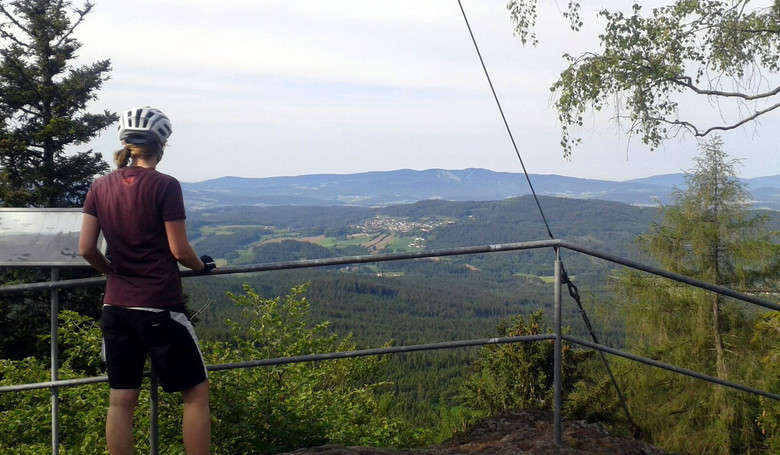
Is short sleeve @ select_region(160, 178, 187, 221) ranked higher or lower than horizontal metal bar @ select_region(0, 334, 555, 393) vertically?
higher

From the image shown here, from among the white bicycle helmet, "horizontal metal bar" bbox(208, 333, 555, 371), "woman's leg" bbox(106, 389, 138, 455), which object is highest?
the white bicycle helmet

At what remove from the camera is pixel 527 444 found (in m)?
3.41

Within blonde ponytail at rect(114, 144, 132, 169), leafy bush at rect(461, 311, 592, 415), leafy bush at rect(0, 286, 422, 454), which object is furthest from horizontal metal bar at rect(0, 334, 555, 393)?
leafy bush at rect(461, 311, 592, 415)

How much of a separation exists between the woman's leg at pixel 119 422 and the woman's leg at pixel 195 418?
0.23 metres

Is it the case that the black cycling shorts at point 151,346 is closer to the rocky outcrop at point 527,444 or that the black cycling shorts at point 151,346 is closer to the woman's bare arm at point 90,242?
the woman's bare arm at point 90,242

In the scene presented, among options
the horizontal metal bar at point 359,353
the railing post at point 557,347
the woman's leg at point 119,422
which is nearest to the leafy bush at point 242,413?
the horizontal metal bar at point 359,353

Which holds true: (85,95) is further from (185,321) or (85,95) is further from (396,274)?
(396,274)

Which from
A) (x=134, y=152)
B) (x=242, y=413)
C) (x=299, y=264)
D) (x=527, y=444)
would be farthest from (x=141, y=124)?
(x=242, y=413)

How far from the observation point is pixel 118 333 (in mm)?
2539

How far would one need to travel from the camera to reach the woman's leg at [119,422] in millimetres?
2605

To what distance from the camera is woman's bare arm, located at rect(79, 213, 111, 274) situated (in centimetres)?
252

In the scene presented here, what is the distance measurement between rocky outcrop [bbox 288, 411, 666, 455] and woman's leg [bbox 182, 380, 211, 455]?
0.85 metres

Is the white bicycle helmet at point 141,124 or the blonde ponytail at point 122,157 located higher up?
the white bicycle helmet at point 141,124

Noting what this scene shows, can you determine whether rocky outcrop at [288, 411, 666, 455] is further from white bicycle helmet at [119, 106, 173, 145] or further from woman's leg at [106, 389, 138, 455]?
white bicycle helmet at [119, 106, 173, 145]
